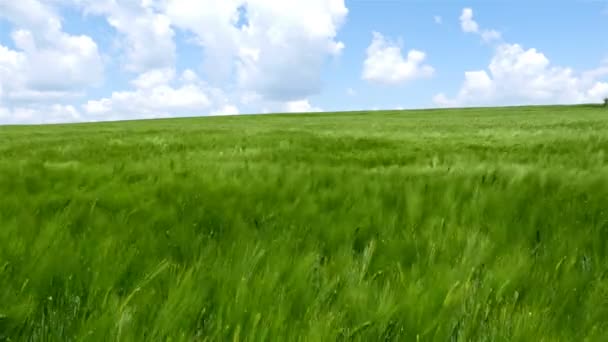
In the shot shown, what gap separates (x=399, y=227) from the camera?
2.19 meters

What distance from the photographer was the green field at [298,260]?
120 centimetres

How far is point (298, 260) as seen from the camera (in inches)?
61.8

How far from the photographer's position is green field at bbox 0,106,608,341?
1.20 meters

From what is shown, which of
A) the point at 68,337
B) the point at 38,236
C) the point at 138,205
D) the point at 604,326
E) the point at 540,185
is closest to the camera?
the point at 68,337

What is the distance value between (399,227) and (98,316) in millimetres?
1393

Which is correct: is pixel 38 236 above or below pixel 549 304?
above

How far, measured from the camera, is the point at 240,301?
1.24 metres

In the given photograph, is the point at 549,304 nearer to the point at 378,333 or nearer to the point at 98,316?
the point at 378,333

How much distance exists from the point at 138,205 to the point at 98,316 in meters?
1.26

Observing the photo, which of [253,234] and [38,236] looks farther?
[253,234]

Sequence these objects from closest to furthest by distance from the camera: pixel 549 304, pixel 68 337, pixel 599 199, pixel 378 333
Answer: pixel 68 337
pixel 378 333
pixel 549 304
pixel 599 199

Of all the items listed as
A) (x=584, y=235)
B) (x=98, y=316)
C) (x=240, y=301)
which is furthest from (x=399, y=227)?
(x=98, y=316)

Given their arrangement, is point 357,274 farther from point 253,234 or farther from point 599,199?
point 599,199

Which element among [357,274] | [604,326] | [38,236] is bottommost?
[604,326]
